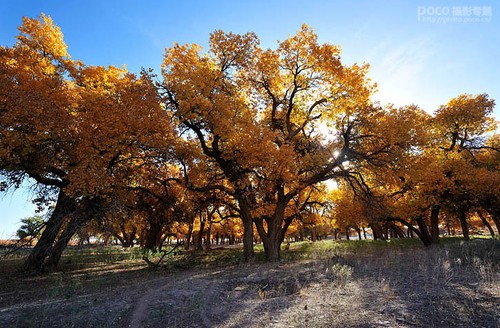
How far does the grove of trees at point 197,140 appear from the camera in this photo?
13.8 m

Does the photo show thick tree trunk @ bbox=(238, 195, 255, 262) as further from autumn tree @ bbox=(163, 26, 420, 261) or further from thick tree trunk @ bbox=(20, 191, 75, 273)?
thick tree trunk @ bbox=(20, 191, 75, 273)

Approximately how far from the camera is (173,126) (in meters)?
16.2

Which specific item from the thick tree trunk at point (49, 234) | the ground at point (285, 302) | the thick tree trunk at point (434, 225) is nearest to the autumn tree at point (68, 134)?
the thick tree trunk at point (49, 234)

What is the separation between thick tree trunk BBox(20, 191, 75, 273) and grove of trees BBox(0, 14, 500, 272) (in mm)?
96

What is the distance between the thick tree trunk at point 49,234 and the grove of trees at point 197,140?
96 mm

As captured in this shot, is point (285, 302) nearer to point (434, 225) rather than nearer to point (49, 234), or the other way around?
A: point (49, 234)

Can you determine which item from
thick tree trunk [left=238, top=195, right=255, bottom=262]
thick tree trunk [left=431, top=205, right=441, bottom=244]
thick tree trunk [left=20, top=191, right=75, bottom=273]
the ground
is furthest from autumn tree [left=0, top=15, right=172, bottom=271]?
thick tree trunk [left=431, top=205, right=441, bottom=244]

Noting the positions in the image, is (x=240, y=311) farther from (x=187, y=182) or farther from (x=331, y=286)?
(x=187, y=182)

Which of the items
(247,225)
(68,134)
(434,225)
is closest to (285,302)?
(247,225)

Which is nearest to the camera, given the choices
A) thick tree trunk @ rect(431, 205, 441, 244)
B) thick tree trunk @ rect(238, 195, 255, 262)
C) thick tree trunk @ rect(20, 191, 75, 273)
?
thick tree trunk @ rect(20, 191, 75, 273)

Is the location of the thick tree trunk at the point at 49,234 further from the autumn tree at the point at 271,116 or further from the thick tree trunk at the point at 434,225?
the thick tree trunk at the point at 434,225

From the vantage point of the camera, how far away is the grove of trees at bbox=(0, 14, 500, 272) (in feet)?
45.4

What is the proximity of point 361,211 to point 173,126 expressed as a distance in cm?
2015

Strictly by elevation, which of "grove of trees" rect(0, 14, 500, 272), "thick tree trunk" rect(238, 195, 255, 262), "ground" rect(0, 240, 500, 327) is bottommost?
"ground" rect(0, 240, 500, 327)
